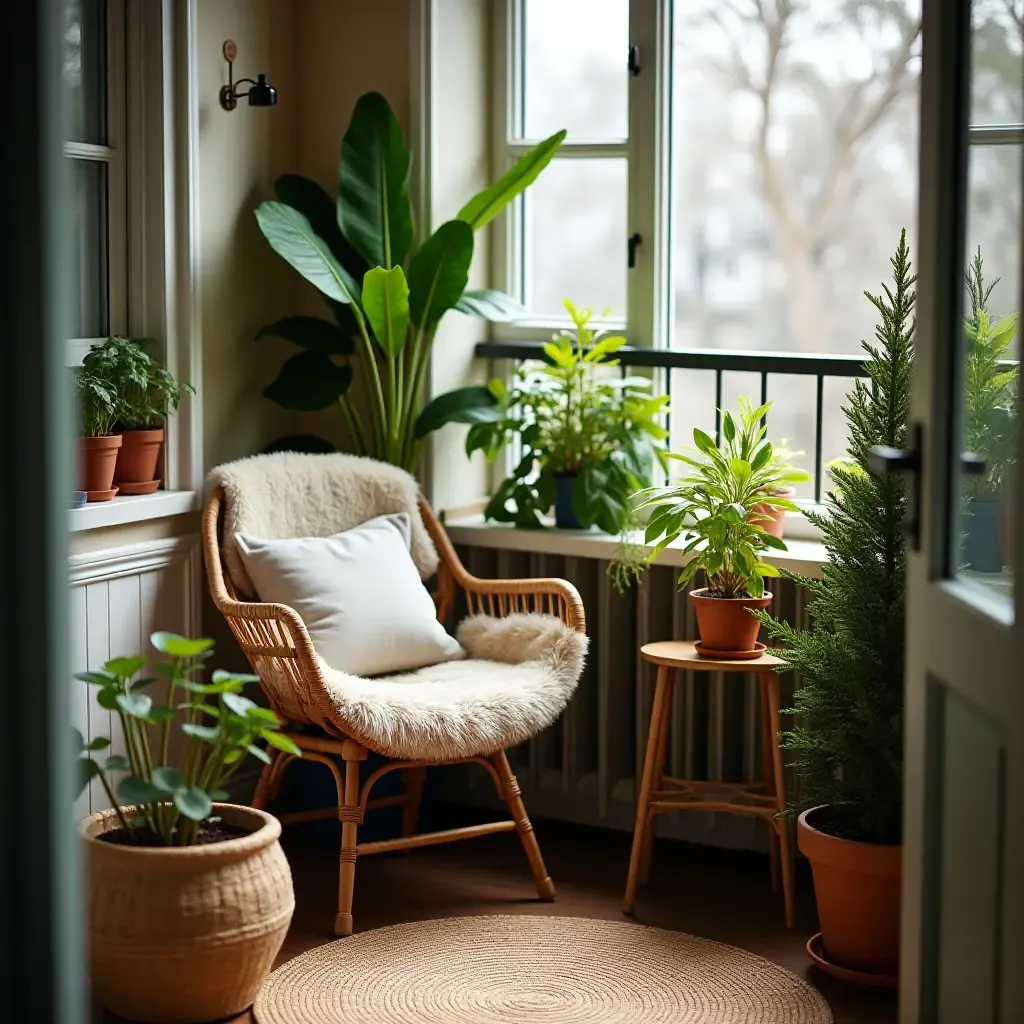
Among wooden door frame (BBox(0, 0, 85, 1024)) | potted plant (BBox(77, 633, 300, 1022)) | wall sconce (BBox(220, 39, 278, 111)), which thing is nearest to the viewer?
wooden door frame (BBox(0, 0, 85, 1024))

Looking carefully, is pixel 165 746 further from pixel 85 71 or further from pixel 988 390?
pixel 85 71

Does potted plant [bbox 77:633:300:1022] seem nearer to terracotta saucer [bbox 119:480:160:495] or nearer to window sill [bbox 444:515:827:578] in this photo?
terracotta saucer [bbox 119:480:160:495]

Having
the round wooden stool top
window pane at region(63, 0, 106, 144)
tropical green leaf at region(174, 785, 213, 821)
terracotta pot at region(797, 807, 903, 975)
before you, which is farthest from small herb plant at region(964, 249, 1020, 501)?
window pane at region(63, 0, 106, 144)

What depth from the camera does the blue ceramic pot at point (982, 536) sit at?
1906 millimetres

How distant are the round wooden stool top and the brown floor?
56 centimetres

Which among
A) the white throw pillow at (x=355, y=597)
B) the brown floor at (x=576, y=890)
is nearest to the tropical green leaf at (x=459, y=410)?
the white throw pillow at (x=355, y=597)

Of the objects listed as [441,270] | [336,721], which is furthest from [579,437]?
[336,721]

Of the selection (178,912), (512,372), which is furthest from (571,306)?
(178,912)

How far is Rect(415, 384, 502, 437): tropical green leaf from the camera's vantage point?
148 inches

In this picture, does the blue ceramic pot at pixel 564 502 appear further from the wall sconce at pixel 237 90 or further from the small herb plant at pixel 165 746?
the small herb plant at pixel 165 746

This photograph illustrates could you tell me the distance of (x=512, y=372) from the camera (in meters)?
4.12

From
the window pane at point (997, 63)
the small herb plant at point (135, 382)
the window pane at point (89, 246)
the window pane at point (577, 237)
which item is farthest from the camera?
the window pane at point (577, 237)

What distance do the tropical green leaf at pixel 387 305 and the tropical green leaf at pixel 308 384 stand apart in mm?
173

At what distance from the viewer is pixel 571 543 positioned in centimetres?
376
